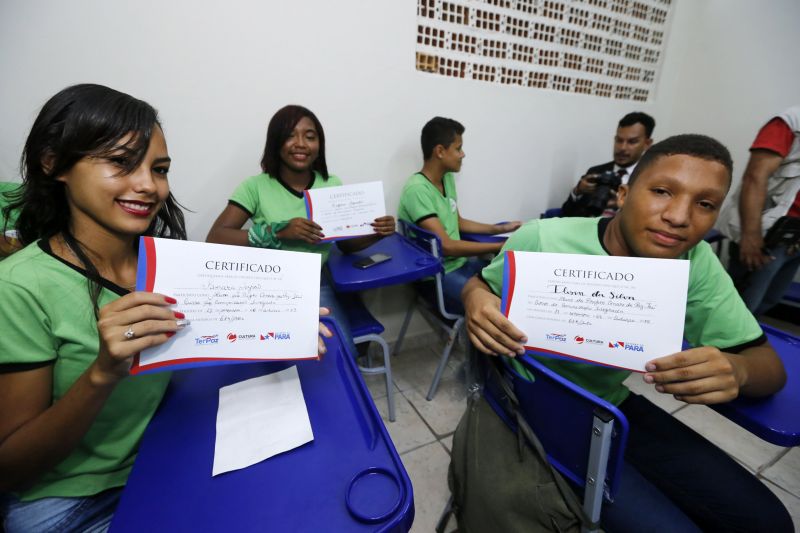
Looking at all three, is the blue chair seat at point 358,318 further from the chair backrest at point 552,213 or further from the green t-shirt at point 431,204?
the chair backrest at point 552,213

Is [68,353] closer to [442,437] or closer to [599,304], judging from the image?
[599,304]

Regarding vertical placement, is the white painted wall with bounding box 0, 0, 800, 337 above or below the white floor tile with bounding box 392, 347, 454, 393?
above

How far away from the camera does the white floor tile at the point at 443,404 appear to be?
5.78 ft

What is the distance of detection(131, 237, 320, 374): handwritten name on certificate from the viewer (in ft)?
1.86

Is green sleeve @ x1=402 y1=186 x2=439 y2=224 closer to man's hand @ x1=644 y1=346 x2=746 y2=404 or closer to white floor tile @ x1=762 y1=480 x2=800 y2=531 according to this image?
man's hand @ x1=644 y1=346 x2=746 y2=404

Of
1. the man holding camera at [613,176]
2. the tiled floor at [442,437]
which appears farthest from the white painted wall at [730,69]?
the tiled floor at [442,437]

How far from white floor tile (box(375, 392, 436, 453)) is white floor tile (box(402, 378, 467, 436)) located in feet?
0.14

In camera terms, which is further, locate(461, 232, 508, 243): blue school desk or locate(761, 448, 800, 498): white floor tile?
locate(461, 232, 508, 243): blue school desk

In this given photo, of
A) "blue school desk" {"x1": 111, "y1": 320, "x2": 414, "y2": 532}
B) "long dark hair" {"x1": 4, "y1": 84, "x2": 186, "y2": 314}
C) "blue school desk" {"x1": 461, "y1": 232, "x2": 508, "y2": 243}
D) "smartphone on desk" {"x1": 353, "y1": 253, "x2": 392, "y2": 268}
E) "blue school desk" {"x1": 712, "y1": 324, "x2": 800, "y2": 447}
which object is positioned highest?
"long dark hair" {"x1": 4, "y1": 84, "x2": 186, "y2": 314}

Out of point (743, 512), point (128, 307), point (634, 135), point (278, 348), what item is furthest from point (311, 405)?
point (634, 135)

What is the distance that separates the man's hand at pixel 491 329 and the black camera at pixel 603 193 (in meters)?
1.85

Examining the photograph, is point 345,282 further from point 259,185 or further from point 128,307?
point 128,307

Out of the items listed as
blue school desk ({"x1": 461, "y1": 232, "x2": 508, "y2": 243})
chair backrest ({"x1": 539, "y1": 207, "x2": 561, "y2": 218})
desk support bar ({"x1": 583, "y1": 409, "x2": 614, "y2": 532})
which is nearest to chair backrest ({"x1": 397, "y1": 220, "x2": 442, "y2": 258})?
blue school desk ({"x1": 461, "y1": 232, "x2": 508, "y2": 243})

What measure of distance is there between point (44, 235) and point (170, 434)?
49 cm
